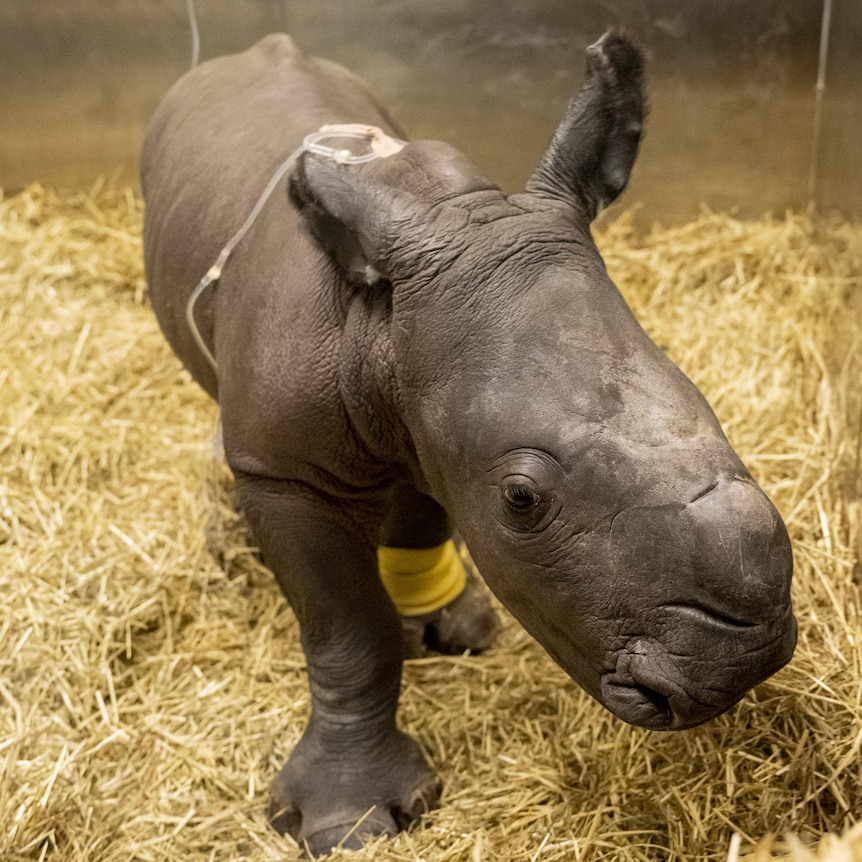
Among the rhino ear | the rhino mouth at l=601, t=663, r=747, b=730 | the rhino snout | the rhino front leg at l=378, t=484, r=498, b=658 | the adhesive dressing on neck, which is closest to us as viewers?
the rhino snout

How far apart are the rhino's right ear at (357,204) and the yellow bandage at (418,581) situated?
137cm

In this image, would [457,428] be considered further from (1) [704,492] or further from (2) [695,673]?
(2) [695,673]

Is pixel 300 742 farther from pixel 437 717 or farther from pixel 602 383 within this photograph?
pixel 602 383

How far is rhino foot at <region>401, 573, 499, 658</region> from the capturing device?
146 inches

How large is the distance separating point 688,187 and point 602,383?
12.3 ft

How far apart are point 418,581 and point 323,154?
1.48 meters

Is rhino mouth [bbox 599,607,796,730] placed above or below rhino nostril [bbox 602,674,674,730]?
above

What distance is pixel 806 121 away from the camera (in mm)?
5375

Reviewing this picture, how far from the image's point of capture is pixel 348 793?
10.1 ft

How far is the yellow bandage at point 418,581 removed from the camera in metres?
3.71

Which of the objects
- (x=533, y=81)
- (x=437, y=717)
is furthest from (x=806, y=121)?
(x=437, y=717)

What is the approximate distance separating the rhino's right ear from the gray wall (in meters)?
3.01

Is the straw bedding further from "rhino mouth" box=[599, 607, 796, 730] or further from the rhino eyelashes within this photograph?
the rhino eyelashes

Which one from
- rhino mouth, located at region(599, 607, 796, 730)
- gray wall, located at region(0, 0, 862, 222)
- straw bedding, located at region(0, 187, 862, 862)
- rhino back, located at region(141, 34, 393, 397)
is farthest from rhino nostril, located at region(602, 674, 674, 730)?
gray wall, located at region(0, 0, 862, 222)
